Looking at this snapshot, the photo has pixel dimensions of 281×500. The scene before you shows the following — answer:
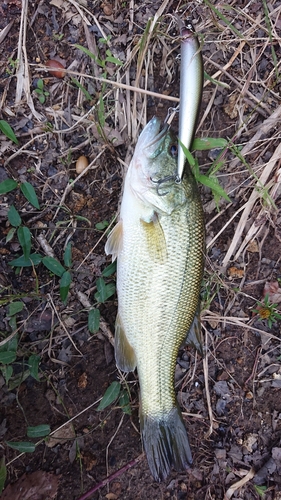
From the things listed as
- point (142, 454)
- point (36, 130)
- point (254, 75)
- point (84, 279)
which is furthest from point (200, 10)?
point (142, 454)

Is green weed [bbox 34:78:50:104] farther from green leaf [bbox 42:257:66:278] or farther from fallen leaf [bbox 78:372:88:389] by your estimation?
fallen leaf [bbox 78:372:88:389]

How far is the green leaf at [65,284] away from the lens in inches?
102

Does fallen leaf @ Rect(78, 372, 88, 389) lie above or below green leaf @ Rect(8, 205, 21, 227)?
below

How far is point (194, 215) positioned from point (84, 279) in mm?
934

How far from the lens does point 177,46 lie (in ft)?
9.27

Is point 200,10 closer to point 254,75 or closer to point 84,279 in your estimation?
point 254,75

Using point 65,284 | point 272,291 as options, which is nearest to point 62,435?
point 65,284

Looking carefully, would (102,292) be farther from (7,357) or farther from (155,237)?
(7,357)

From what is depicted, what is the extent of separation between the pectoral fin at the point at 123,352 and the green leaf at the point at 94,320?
0.54 feet

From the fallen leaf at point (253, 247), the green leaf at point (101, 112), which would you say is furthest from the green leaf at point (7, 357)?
the fallen leaf at point (253, 247)

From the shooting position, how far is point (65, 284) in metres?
2.60

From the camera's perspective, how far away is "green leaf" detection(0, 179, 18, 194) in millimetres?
2479

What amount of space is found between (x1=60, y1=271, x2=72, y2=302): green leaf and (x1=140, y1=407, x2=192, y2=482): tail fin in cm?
90

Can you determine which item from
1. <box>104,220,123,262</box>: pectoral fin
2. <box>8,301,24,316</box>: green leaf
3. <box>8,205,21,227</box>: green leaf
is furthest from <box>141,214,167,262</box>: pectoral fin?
<box>8,301,24,316</box>: green leaf
